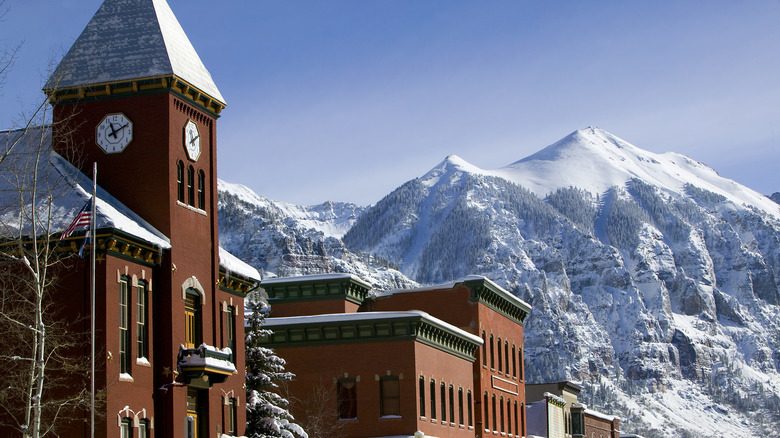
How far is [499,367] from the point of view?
77062 mm

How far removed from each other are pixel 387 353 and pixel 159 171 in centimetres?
2200

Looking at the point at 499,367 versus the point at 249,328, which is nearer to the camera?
the point at 249,328

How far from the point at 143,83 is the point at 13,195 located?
6024 millimetres

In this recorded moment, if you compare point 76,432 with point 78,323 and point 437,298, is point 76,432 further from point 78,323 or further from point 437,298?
point 437,298

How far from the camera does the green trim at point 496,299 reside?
7094 cm

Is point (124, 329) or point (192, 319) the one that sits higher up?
point (192, 319)

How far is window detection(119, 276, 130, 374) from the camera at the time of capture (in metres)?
38.8

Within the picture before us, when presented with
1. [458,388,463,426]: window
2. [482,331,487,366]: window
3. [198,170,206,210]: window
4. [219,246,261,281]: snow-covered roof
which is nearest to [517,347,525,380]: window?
[482,331,487,366]: window

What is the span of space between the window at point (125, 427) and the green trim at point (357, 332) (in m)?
22.8

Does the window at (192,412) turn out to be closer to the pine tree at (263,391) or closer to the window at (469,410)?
the pine tree at (263,391)

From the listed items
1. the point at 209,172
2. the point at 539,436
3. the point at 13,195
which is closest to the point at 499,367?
the point at 539,436

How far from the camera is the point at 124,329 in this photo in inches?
1538

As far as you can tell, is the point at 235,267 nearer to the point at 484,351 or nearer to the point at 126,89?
the point at 126,89

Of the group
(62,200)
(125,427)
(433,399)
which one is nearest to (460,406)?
(433,399)
